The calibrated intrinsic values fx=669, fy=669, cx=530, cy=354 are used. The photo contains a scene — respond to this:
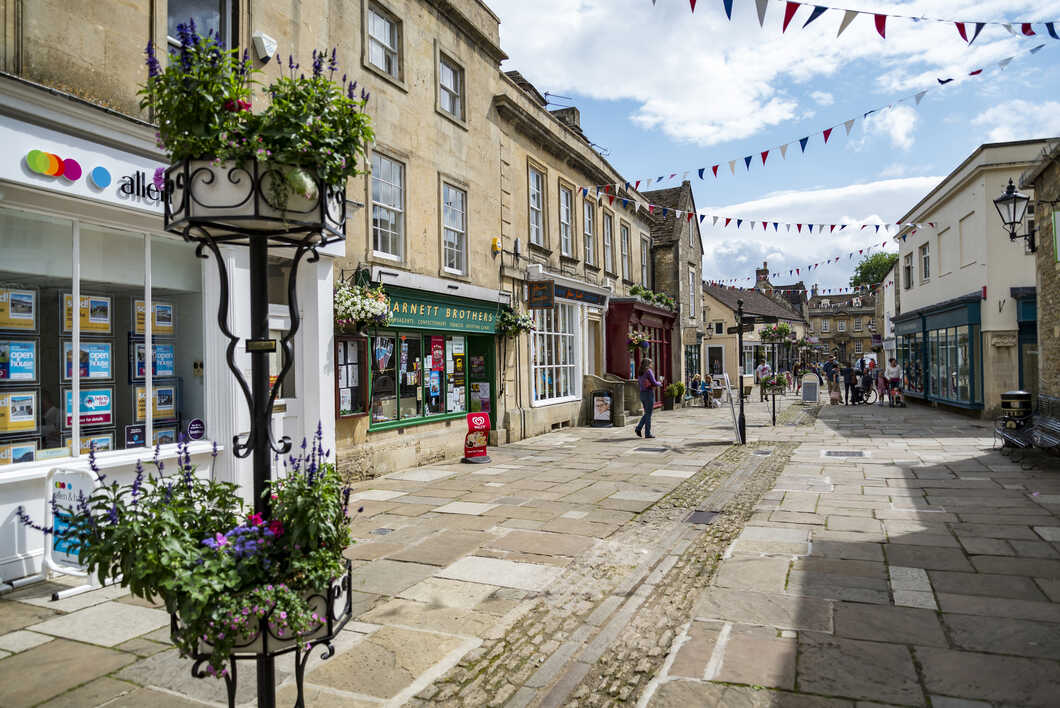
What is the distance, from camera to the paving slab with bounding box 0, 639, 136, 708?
137 inches

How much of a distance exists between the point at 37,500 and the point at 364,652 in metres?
3.37

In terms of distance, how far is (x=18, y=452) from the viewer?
5.52m

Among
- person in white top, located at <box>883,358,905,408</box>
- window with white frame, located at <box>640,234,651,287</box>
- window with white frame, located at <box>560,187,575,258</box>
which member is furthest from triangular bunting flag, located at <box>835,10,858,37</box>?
person in white top, located at <box>883,358,905,408</box>

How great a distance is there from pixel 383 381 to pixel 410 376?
0.78 meters

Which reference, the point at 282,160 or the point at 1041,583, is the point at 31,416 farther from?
the point at 1041,583

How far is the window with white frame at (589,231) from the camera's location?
18.4m

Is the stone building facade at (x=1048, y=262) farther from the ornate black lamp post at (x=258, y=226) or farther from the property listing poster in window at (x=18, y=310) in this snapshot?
the property listing poster in window at (x=18, y=310)

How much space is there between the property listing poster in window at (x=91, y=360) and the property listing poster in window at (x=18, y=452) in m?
0.62

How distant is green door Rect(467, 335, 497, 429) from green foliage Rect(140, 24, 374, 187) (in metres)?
10.4

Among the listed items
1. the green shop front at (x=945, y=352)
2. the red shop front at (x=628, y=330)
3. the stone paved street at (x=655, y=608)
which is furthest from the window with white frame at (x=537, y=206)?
the green shop front at (x=945, y=352)

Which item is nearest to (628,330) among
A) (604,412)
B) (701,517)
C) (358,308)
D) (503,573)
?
(604,412)

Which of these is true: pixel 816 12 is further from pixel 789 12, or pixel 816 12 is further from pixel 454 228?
pixel 454 228

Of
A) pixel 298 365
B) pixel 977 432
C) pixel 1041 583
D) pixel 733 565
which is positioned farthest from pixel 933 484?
pixel 298 365

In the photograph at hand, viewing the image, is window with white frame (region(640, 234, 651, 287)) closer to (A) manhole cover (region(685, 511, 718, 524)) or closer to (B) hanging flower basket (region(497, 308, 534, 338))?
(B) hanging flower basket (region(497, 308, 534, 338))
